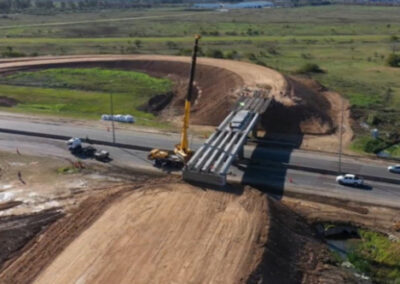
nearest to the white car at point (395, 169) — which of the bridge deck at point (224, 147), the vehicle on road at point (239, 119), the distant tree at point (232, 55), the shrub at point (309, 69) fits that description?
the bridge deck at point (224, 147)

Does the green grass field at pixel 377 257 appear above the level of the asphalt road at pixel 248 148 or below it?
below

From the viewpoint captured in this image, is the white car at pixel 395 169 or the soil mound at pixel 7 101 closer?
the white car at pixel 395 169

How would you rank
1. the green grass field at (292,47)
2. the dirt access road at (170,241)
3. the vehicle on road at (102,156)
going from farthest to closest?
1. the green grass field at (292,47)
2. the vehicle on road at (102,156)
3. the dirt access road at (170,241)

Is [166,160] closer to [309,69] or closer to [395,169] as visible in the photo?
[395,169]

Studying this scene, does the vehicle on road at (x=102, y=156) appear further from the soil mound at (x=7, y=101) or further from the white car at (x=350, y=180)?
the soil mound at (x=7, y=101)

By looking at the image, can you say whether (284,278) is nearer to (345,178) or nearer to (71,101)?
(345,178)

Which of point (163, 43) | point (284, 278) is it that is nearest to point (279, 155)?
point (284, 278)
